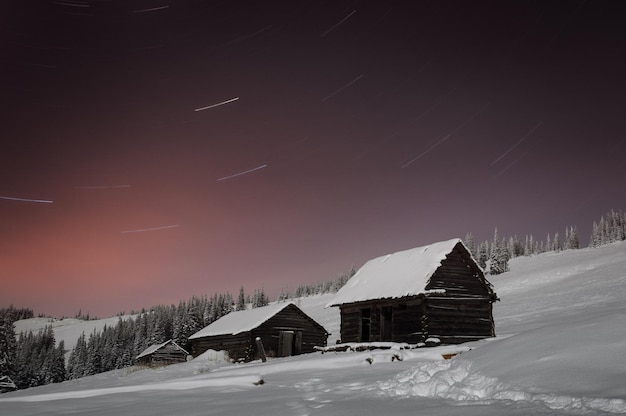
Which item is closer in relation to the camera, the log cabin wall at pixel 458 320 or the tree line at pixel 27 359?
the log cabin wall at pixel 458 320

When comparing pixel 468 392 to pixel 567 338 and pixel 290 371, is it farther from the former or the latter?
pixel 290 371

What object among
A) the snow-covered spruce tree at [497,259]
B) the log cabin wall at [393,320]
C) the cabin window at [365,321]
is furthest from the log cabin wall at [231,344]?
the snow-covered spruce tree at [497,259]

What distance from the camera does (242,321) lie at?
39125mm

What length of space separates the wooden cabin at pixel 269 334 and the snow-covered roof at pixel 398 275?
33.6 ft

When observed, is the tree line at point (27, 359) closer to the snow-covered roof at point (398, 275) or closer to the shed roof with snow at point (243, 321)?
the shed roof with snow at point (243, 321)

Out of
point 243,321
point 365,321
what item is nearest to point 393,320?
point 365,321

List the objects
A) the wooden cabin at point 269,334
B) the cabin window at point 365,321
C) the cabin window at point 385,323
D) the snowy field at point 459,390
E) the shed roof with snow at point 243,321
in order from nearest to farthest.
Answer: the snowy field at point 459,390
the cabin window at point 385,323
the cabin window at point 365,321
the wooden cabin at point 269,334
the shed roof with snow at point 243,321

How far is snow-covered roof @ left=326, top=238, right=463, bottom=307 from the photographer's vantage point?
2378 centimetres

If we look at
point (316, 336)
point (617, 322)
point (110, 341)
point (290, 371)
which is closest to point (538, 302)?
point (316, 336)

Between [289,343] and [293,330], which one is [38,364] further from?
[289,343]

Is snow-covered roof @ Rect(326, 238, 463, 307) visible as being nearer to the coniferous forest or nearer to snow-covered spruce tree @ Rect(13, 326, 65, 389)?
the coniferous forest

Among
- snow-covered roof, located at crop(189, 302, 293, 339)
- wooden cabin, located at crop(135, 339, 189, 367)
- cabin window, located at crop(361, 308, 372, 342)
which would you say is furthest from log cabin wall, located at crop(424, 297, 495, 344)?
wooden cabin, located at crop(135, 339, 189, 367)

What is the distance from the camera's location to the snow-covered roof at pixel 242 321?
36713 millimetres

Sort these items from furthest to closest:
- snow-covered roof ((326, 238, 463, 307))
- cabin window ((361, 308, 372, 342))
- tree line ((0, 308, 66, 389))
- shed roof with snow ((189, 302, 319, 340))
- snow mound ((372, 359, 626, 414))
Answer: tree line ((0, 308, 66, 389)) < shed roof with snow ((189, 302, 319, 340)) < cabin window ((361, 308, 372, 342)) < snow-covered roof ((326, 238, 463, 307)) < snow mound ((372, 359, 626, 414))
